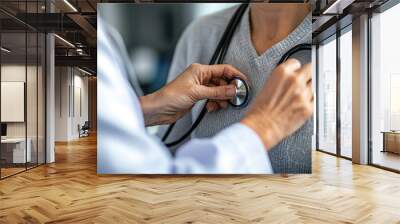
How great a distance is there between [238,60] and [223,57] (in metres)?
0.24

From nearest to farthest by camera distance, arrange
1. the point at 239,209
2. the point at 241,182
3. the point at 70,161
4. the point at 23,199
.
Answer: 1. the point at 239,209
2. the point at 23,199
3. the point at 241,182
4. the point at 70,161

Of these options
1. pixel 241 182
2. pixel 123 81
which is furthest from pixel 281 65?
pixel 123 81

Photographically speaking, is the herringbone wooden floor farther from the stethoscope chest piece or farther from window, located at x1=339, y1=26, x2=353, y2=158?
window, located at x1=339, y1=26, x2=353, y2=158

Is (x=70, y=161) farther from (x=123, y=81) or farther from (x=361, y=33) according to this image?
(x=361, y=33)

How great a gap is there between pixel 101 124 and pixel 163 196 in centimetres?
184

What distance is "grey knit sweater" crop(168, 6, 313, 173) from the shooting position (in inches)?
242

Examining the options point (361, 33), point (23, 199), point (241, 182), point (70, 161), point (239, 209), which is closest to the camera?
point (239, 209)

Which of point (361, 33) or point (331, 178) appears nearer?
point (331, 178)

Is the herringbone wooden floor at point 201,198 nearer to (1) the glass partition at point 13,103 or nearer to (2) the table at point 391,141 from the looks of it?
(1) the glass partition at point 13,103

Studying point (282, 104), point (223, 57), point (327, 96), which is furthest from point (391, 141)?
point (223, 57)

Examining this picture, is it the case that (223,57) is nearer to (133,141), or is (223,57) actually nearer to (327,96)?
(133,141)

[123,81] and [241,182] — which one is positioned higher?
[123,81]

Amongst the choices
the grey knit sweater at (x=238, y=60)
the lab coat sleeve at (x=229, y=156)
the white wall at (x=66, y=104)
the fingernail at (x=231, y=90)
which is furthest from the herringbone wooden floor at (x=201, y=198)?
the white wall at (x=66, y=104)

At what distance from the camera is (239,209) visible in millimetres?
4250
